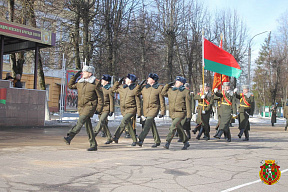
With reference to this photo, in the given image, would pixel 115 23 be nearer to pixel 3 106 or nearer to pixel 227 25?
pixel 3 106

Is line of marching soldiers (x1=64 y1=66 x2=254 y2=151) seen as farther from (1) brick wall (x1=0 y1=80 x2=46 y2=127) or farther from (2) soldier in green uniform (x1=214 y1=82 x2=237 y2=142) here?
(1) brick wall (x1=0 y1=80 x2=46 y2=127)

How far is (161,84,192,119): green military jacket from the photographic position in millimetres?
9156

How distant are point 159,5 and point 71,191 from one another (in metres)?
26.7

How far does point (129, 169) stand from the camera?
20.7 ft

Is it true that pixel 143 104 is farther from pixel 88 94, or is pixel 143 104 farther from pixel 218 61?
pixel 218 61

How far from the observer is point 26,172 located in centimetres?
572

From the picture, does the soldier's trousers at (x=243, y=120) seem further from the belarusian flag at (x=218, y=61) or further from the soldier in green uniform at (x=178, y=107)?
the soldier in green uniform at (x=178, y=107)

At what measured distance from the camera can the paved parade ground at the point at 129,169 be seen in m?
5.11

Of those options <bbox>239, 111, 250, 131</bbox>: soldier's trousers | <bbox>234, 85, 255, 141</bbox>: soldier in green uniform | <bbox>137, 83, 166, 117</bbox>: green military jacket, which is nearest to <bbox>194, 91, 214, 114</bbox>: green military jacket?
<bbox>234, 85, 255, 141</bbox>: soldier in green uniform

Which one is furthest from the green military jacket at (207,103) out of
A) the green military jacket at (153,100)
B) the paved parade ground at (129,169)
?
the paved parade ground at (129,169)

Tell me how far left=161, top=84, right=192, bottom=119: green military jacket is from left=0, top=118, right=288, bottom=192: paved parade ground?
0.91 m

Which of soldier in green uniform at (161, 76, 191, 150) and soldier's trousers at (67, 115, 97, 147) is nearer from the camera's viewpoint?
soldier's trousers at (67, 115, 97, 147)

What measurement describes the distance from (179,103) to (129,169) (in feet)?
10.7

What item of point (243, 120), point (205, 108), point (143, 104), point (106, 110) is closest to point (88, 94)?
point (143, 104)
